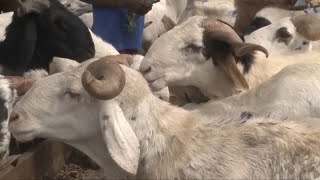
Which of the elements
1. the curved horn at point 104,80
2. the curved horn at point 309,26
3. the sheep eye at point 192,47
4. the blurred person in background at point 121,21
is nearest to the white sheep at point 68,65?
the sheep eye at point 192,47

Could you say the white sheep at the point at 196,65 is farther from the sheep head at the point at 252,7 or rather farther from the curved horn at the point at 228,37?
the sheep head at the point at 252,7

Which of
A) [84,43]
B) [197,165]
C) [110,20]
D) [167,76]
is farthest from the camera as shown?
[110,20]

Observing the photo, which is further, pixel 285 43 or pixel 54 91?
pixel 285 43

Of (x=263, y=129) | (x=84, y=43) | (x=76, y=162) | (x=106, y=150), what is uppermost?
(x=263, y=129)

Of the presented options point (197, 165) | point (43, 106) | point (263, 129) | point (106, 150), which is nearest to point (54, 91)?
point (43, 106)

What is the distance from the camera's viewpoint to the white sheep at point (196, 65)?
262 inches

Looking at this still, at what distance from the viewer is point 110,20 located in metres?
7.88

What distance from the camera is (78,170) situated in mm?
6680

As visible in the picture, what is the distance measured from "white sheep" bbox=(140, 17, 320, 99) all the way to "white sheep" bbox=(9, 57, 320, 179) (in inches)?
64.6

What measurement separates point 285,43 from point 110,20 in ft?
6.12

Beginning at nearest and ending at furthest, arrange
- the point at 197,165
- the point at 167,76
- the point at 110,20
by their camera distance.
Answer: the point at 197,165 → the point at 167,76 → the point at 110,20

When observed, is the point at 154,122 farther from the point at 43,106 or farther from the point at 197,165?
the point at 43,106

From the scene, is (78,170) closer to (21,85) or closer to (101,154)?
(21,85)

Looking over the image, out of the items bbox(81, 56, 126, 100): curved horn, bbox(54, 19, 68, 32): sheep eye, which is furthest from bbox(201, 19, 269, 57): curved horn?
bbox(81, 56, 126, 100): curved horn
